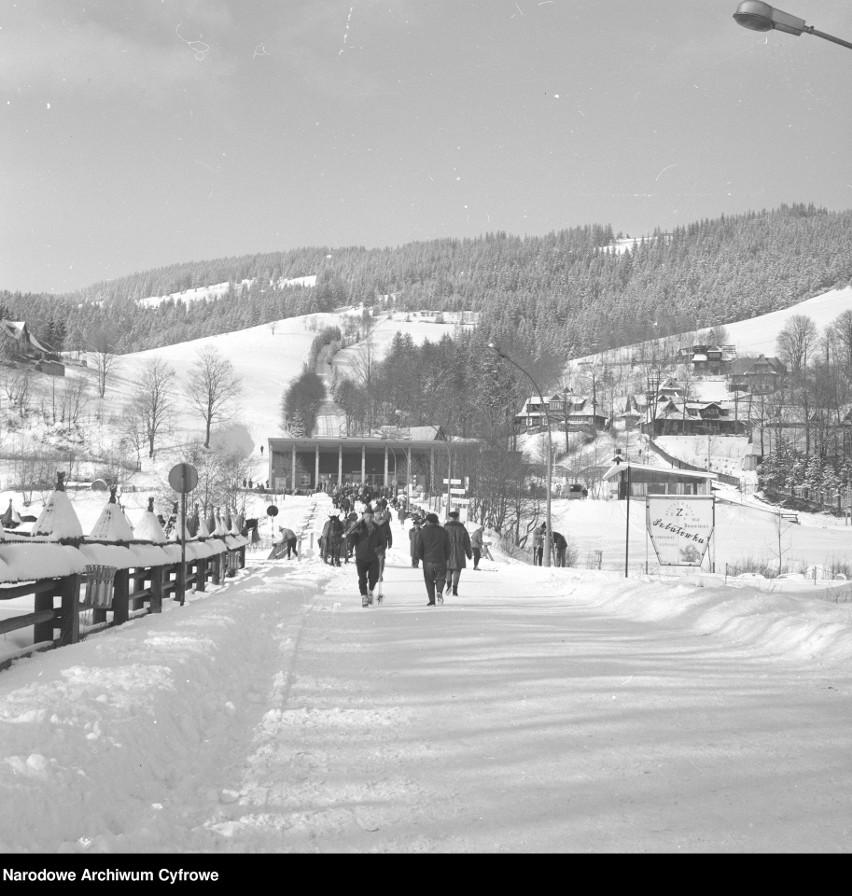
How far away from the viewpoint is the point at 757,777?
476 cm

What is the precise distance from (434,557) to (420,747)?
9486 millimetres

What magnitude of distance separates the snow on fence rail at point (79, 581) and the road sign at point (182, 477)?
1022 millimetres

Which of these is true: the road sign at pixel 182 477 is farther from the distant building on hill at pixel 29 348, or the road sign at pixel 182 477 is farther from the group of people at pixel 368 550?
the distant building on hill at pixel 29 348

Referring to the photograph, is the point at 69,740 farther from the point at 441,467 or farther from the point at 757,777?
the point at 441,467

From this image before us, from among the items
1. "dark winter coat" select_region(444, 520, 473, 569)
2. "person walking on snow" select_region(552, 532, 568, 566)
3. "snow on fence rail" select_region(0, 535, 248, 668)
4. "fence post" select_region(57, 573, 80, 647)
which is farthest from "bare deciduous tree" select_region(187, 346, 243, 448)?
"fence post" select_region(57, 573, 80, 647)

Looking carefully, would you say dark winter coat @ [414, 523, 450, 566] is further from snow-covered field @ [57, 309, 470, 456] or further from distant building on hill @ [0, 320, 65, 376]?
distant building on hill @ [0, 320, 65, 376]

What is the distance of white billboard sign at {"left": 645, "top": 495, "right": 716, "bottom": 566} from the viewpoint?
26.6m

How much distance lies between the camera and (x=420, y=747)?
558 centimetres

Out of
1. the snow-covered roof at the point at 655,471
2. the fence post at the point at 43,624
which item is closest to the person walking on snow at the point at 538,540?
the snow-covered roof at the point at 655,471

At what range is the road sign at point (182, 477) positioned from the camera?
1532 centimetres

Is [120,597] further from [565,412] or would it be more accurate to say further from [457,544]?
[565,412]

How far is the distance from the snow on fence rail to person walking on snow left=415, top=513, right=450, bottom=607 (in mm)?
4139

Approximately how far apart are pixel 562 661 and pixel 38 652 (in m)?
5.07
